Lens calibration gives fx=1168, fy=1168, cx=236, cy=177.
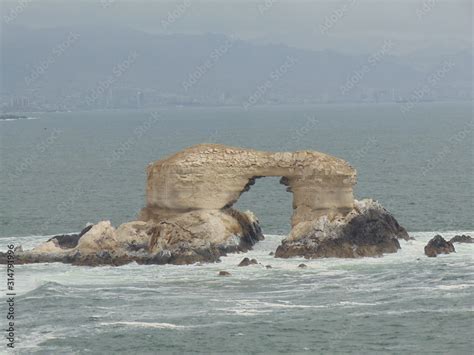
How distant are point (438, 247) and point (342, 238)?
172 inches

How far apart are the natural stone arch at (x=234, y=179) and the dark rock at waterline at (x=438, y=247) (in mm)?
4230

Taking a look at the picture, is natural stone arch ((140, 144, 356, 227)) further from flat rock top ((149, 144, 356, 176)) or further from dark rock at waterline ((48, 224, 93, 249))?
dark rock at waterline ((48, 224, 93, 249))

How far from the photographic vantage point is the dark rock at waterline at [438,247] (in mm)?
52750

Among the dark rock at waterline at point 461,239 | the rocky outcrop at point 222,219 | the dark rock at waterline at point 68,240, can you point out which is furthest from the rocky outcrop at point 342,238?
the dark rock at waterline at point 68,240

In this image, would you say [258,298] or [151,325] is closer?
[151,325]

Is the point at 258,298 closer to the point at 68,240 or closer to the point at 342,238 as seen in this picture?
the point at 342,238

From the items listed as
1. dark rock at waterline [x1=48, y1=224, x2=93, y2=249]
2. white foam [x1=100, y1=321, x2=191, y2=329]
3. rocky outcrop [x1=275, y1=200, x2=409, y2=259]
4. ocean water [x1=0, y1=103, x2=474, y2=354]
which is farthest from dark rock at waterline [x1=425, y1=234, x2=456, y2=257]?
white foam [x1=100, y1=321, x2=191, y2=329]

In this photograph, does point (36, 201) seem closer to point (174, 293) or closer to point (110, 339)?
point (174, 293)

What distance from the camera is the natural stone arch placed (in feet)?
180

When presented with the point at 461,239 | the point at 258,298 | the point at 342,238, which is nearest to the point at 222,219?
the point at 342,238

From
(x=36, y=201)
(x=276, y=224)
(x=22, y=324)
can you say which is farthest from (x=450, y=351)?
(x=36, y=201)

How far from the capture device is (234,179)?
56156 millimetres

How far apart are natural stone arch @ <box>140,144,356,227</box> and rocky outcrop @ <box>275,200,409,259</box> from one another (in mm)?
967

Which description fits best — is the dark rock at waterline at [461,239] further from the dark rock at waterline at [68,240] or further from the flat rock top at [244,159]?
the dark rock at waterline at [68,240]
